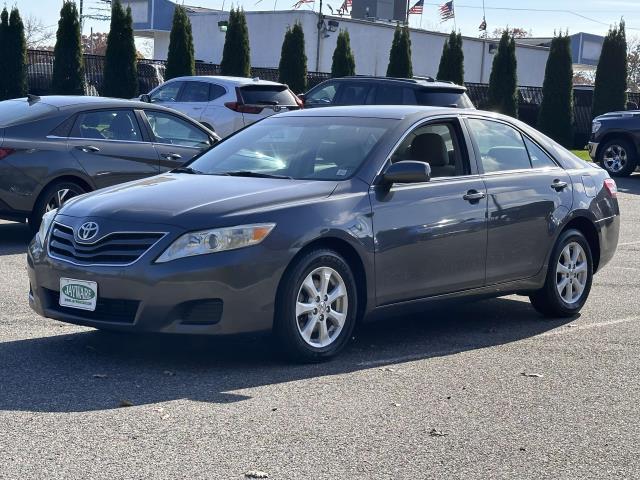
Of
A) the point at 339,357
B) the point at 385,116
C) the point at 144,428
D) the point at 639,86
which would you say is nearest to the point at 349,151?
the point at 385,116

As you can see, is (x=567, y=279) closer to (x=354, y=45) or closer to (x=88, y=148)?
(x=88, y=148)

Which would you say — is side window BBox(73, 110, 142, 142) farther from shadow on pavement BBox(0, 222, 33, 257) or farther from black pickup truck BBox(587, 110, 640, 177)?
black pickup truck BBox(587, 110, 640, 177)

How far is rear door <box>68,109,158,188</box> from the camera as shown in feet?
42.5

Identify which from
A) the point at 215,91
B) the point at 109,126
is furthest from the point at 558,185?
the point at 215,91

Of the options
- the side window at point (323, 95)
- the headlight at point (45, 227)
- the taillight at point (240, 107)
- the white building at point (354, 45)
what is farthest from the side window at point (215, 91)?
the white building at point (354, 45)

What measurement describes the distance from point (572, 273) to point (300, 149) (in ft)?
8.34

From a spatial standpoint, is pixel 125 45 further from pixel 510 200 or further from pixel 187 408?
pixel 187 408

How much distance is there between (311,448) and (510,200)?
364 cm

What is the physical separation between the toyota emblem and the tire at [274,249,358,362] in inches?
44.9

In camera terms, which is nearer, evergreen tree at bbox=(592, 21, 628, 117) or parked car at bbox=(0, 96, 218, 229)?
parked car at bbox=(0, 96, 218, 229)

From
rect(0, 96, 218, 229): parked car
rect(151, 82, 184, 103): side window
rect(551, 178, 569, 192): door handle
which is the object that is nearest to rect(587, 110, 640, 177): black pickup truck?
rect(151, 82, 184, 103): side window

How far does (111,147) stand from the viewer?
43.3 feet

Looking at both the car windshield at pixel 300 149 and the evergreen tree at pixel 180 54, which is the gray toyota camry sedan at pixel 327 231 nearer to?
the car windshield at pixel 300 149

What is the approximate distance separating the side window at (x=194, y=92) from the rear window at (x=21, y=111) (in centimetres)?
1003
